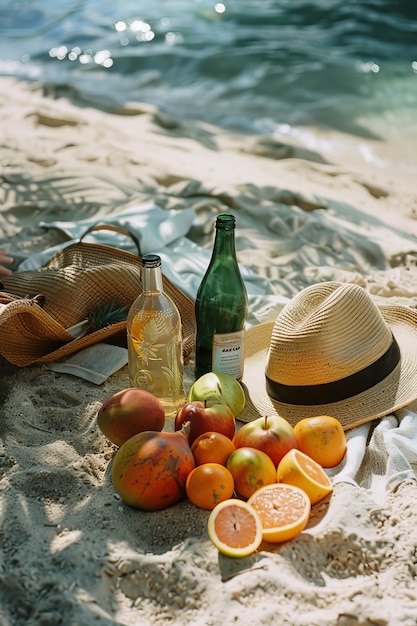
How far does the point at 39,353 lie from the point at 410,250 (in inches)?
100

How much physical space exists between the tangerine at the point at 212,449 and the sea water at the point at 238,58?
5.98m

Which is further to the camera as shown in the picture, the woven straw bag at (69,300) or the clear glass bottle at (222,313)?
the woven straw bag at (69,300)

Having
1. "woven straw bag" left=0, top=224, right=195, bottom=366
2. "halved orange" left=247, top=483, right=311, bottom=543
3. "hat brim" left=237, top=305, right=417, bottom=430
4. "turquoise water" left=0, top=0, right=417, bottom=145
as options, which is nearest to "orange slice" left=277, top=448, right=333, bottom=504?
"halved orange" left=247, top=483, right=311, bottom=543

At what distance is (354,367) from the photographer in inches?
101

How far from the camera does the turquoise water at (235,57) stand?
841cm

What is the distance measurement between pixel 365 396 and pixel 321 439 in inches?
15.2

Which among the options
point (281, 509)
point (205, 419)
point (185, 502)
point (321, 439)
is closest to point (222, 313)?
point (205, 419)

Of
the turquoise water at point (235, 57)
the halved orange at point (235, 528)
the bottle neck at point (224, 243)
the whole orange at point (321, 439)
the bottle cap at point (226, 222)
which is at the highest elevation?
the bottle cap at point (226, 222)

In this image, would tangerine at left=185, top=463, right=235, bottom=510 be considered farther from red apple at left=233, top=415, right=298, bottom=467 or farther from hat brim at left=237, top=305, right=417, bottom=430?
hat brim at left=237, top=305, right=417, bottom=430

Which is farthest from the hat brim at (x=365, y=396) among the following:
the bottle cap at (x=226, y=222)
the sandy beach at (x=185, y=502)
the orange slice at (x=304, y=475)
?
the bottle cap at (x=226, y=222)

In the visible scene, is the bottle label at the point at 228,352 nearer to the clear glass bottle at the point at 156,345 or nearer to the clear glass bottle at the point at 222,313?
the clear glass bottle at the point at 222,313

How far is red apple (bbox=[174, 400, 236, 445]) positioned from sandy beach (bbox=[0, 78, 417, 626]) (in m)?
0.27

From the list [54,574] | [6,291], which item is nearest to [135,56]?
[6,291]

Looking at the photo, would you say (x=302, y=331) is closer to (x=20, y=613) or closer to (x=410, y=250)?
(x=20, y=613)
